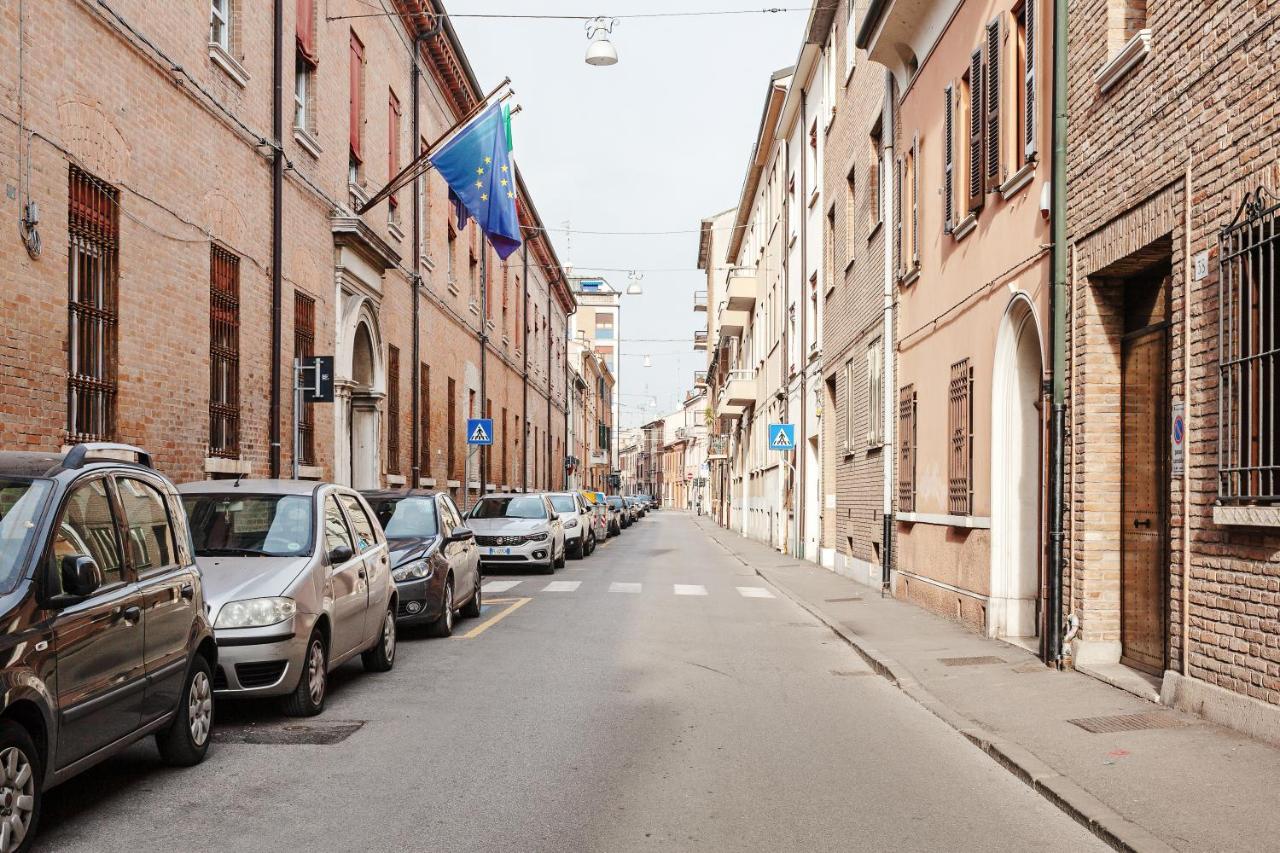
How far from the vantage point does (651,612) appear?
53.5 feet

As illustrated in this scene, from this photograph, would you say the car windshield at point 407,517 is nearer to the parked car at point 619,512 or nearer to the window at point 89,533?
the window at point 89,533

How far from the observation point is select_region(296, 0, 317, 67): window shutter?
1864cm

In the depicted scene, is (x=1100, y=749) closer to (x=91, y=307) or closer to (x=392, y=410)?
(x=91, y=307)

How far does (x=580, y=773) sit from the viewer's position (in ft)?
22.3

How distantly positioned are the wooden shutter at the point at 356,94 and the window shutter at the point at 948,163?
440 inches

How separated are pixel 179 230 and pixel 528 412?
34.2 m

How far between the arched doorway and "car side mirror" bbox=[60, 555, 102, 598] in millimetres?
9335

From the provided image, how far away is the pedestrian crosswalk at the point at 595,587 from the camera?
773 inches

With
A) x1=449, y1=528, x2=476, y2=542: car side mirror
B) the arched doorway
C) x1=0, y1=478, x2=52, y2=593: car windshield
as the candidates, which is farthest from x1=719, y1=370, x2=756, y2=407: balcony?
x1=0, y1=478, x2=52, y2=593: car windshield

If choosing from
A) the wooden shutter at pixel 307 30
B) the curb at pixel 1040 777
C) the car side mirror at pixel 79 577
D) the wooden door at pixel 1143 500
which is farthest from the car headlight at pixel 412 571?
the wooden shutter at pixel 307 30

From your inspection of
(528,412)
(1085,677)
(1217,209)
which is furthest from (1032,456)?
(528,412)

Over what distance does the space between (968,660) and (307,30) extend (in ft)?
45.1

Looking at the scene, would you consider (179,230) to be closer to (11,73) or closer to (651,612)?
(11,73)

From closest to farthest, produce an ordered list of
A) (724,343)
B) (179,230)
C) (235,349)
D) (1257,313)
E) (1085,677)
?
(1257,313), (1085,677), (179,230), (235,349), (724,343)
